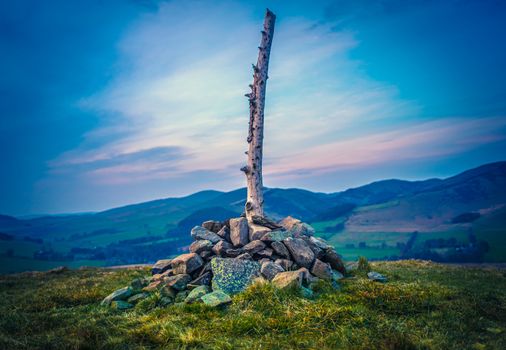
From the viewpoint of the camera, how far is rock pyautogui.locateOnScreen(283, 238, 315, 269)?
14.1m

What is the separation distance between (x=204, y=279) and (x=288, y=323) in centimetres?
594

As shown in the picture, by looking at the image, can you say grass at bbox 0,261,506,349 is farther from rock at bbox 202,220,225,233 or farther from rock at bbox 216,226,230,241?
rock at bbox 202,220,225,233

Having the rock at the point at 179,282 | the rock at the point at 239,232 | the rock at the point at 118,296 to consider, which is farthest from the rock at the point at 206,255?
the rock at the point at 118,296

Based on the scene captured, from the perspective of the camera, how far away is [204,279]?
1295 centimetres

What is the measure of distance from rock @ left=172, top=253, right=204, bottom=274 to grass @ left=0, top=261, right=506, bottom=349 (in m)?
2.98

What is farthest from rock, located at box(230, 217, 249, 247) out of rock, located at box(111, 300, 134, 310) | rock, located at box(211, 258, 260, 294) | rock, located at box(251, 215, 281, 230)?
rock, located at box(111, 300, 134, 310)

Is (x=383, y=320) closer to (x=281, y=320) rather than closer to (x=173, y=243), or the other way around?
(x=281, y=320)

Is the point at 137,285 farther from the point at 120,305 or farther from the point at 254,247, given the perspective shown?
the point at 254,247

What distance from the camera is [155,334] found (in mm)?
7613

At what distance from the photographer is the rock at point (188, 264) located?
44.9ft

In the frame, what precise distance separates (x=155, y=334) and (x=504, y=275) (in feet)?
68.3

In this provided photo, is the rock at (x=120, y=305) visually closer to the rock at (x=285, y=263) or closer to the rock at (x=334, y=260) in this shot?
the rock at (x=285, y=263)

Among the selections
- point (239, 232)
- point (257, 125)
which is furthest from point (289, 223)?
point (257, 125)

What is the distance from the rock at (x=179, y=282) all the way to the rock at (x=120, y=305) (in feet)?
5.62
